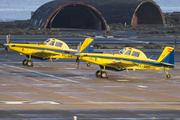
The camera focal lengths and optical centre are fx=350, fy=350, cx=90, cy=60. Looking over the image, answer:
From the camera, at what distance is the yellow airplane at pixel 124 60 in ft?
96.0

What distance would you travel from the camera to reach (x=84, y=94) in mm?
22953

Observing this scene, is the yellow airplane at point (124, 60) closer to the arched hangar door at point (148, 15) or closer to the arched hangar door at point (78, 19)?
the arched hangar door at point (78, 19)

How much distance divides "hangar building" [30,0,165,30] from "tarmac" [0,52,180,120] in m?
58.3

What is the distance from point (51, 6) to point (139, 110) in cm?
7857

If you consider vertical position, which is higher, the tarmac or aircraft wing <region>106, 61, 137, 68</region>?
aircraft wing <region>106, 61, 137, 68</region>

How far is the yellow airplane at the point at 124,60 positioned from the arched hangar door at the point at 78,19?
208 feet

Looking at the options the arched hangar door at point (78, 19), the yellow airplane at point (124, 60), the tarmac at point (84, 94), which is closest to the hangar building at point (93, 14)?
the arched hangar door at point (78, 19)

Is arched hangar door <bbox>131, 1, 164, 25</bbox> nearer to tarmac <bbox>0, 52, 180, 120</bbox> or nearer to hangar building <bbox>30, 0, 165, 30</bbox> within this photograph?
hangar building <bbox>30, 0, 165, 30</bbox>

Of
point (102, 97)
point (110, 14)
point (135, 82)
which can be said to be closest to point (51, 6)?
point (110, 14)

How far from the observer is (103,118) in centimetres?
1692

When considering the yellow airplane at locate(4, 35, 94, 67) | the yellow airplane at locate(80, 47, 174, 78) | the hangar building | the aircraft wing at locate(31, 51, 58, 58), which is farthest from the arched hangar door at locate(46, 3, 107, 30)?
the yellow airplane at locate(80, 47, 174, 78)

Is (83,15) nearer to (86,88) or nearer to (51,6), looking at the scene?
(51,6)

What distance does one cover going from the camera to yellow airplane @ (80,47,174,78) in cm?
2927

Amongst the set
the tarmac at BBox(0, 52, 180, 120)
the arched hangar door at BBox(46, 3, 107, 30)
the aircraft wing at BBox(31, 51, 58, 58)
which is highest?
the arched hangar door at BBox(46, 3, 107, 30)
